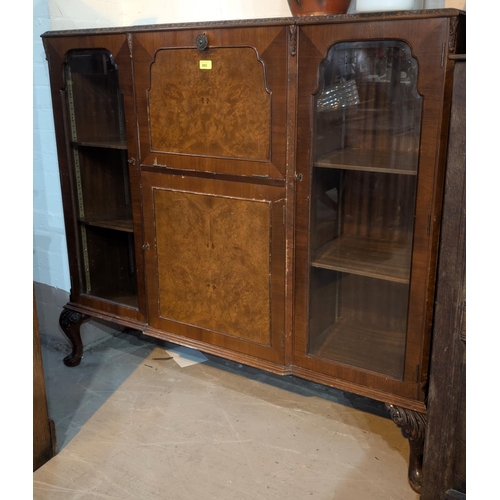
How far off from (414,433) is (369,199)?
2.45 ft

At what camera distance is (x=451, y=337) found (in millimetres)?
1506

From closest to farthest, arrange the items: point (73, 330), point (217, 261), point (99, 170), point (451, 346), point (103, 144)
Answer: point (451, 346) → point (217, 261) → point (103, 144) → point (99, 170) → point (73, 330)

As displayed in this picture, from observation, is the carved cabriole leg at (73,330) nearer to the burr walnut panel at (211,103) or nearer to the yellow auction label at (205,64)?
the burr walnut panel at (211,103)

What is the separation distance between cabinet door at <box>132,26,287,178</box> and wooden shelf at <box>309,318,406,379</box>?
Answer: 0.59 m

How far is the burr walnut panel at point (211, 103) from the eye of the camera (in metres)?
1.72

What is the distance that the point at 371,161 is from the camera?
1.72 metres

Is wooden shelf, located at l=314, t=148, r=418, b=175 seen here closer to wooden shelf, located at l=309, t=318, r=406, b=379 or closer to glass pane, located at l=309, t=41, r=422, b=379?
glass pane, located at l=309, t=41, r=422, b=379

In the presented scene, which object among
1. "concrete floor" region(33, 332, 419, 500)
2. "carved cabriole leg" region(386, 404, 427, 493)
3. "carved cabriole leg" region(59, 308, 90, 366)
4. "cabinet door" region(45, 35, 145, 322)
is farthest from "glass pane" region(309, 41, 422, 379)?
"carved cabriole leg" region(59, 308, 90, 366)

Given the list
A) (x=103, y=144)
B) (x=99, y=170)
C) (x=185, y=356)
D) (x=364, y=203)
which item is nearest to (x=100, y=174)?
(x=99, y=170)

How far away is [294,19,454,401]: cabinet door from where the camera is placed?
5.03 feet

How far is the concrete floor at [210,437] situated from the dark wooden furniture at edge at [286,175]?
253 mm

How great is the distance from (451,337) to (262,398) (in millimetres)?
959

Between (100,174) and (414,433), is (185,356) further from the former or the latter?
(414,433)
